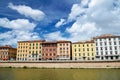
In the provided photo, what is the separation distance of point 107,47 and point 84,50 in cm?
1184

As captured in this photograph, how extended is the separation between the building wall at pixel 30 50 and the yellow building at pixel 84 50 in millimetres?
19422

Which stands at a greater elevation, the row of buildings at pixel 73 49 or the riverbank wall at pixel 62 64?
the row of buildings at pixel 73 49

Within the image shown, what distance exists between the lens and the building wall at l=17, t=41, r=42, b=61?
104125 mm

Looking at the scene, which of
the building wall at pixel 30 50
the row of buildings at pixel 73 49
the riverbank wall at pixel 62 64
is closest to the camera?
the riverbank wall at pixel 62 64

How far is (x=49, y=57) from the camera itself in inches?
3905

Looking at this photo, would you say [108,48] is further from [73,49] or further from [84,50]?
[73,49]

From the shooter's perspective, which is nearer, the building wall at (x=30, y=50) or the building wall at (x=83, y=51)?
the building wall at (x=83, y=51)

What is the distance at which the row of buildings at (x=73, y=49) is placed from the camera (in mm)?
89312

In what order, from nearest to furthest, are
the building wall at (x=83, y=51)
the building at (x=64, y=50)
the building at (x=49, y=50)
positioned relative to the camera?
the building wall at (x=83, y=51), the building at (x=64, y=50), the building at (x=49, y=50)

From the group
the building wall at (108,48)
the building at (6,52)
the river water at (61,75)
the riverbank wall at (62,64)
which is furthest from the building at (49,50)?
the river water at (61,75)

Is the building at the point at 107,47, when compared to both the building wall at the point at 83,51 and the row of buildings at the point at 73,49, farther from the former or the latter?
the building wall at the point at 83,51

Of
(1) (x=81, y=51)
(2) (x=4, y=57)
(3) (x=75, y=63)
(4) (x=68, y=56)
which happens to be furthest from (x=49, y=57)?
(2) (x=4, y=57)

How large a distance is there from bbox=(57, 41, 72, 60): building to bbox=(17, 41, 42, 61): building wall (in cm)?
1194

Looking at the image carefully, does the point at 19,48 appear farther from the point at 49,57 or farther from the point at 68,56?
the point at 68,56
